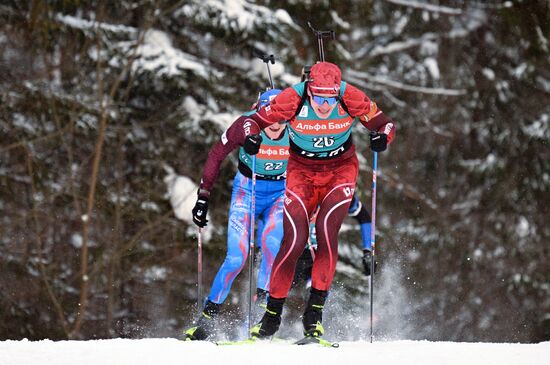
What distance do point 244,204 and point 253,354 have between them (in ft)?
8.38

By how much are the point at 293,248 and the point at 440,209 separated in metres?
15.0

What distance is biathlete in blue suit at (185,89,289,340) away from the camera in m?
8.38

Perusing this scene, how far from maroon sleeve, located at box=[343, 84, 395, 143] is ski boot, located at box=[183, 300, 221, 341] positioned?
6.54 feet

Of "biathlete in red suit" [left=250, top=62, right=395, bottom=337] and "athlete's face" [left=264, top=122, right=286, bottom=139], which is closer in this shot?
"biathlete in red suit" [left=250, top=62, right=395, bottom=337]

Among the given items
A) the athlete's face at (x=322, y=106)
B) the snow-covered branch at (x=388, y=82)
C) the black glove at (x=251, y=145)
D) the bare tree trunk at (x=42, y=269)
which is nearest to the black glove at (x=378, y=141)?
the athlete's face at (x=322, y=106)

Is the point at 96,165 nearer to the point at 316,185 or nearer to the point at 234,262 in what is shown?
the point at 234,262

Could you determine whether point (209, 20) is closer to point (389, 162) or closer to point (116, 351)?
point (389, 162)

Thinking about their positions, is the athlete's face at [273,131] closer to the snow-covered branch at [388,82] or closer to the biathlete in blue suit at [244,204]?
the biathlete in blue suit at [244,204]

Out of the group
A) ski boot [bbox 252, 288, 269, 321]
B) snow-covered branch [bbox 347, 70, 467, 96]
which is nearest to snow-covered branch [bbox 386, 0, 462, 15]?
snow-covered branch [bbox 347, 70, 467, 96]

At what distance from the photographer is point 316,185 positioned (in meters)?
7.78

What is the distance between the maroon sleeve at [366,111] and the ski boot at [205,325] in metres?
1.99

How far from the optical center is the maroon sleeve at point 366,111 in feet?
25.0

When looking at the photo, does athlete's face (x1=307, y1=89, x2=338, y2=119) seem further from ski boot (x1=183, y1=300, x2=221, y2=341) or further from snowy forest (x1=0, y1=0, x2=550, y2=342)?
snowy forest (x1=0, y1=0, x2=550, y2=342)

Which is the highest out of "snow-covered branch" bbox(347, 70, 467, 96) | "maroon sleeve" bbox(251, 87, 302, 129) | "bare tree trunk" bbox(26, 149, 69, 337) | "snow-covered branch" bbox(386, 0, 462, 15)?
"snow-covered branch" bbox(386, 0, 462, 15)
